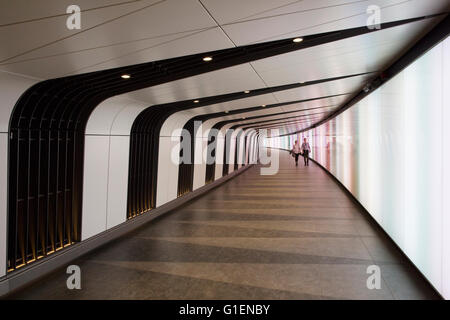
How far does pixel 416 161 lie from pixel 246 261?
286 centimetres

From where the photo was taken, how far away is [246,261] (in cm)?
555

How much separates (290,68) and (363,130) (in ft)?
12.5

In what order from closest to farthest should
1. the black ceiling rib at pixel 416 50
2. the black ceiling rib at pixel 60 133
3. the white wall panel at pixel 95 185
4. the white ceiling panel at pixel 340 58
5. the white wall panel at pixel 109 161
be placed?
the black ceiling rib at pixel 416 50 → the black ceiling rib at pixel 60 133 → the white ceiling panel at pixel 340 58 → the white wall panel at pixel 95 185 → the white wall panel at pixel 109 161

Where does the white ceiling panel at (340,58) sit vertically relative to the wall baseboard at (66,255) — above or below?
above

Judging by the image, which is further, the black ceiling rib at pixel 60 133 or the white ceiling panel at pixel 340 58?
the white ceiling panel at pixel 340 58

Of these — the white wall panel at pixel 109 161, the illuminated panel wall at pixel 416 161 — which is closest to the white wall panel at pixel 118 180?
the white wall panel at pixel 109 161

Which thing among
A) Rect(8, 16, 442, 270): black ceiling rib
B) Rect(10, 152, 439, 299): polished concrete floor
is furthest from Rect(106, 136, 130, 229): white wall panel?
Rect(8, 16, 442, 270): black ceiling rib

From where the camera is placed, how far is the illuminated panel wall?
3961mm

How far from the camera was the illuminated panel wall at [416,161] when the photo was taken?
3.96 m

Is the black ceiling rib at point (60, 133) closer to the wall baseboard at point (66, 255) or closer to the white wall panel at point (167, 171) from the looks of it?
the wall baseboard at point (66, 255)

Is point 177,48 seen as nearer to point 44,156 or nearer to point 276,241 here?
point 44,156

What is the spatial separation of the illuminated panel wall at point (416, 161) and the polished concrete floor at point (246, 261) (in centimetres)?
47

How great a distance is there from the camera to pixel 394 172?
20.3ft

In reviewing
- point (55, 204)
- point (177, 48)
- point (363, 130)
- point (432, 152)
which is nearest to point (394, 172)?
point (432, 152)
